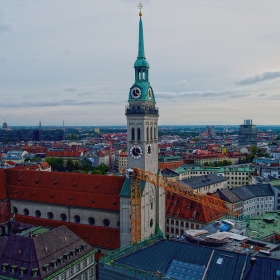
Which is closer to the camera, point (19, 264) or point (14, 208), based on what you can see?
point (19, 264)

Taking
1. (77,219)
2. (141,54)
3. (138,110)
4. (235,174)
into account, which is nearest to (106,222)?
(77,219)

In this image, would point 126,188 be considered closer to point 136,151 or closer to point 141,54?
point 136,151

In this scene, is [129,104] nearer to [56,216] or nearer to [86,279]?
[56,216]

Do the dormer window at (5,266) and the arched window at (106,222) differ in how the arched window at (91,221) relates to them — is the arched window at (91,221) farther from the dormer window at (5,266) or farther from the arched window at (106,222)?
the dormer window at (5,266)

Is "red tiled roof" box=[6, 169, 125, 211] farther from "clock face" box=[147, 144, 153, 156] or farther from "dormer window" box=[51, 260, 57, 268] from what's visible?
"dormer window" box=[51, 260, 57, 268]

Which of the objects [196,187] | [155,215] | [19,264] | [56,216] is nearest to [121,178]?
[155,215]

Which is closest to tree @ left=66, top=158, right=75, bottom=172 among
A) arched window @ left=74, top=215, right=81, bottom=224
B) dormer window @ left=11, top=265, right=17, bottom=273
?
arched window @ left=74, top=215, right=81, bottom=224

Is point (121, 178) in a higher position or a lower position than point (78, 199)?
higher
